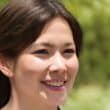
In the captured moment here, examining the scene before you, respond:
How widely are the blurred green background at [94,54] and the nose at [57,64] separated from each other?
282 cm

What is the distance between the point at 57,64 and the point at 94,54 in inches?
141

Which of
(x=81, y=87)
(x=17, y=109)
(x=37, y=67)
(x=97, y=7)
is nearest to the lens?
(x=37, y=67)

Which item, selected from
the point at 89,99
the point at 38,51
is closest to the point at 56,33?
the point at 38,51

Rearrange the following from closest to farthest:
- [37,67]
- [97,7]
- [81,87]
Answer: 1. [37,67]
2. [97,7]
3. [81,87]

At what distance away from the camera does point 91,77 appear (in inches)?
228

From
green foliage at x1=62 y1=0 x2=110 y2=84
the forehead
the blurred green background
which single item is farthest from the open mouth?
green foliage at x1=62 y1=0 x2=110 y2=84

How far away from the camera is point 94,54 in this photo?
5734 mm

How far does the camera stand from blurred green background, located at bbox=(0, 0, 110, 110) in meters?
5.12

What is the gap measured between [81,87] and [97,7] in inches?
30.7

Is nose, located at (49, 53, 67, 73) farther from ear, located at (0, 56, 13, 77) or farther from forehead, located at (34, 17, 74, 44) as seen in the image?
ear, located at (0, 56, 13, 77)

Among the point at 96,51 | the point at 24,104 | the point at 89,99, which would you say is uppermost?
the point at 24,104

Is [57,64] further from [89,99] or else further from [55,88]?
[89,99]

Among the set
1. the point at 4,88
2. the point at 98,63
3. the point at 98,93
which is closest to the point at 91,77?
the point at 98,63

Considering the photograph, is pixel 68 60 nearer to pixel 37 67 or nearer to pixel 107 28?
pixel 37 67
